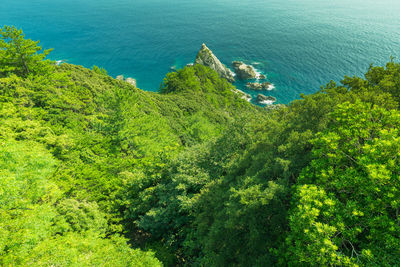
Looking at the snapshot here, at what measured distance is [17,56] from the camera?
32.5m

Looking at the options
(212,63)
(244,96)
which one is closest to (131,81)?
(212,63)

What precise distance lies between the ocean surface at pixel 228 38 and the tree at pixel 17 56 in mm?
54674

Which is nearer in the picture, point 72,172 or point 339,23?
point 72,172

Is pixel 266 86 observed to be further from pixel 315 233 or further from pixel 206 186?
pixel 315 233

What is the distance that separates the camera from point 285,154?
15.6 meters

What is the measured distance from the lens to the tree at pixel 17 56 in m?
31.0

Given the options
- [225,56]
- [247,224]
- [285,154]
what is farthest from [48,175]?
[225,56]

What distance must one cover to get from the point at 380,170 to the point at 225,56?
116m

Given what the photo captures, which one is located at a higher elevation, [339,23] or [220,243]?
[339,23]

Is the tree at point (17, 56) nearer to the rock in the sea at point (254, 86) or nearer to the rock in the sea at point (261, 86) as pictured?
the rock in the sea at point (254, 86)

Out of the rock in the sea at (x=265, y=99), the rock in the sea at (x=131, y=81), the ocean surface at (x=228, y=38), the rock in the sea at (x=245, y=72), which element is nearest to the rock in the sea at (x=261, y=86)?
the ocean surface at (x=228, y=38)

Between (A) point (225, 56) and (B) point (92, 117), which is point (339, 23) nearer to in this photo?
(A) point (225, 56)

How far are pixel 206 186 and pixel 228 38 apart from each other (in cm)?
13759

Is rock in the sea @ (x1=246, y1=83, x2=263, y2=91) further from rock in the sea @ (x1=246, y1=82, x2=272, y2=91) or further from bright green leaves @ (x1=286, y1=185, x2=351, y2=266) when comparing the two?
bright green leaves @ (x1=286, y1=185, x2=351, y2=266)
